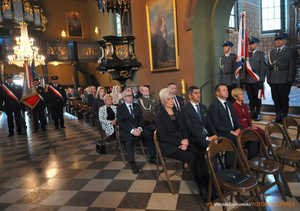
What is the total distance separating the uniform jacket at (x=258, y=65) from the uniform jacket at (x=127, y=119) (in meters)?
2.52

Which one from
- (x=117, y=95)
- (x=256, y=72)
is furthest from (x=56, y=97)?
(x=256, y=72)

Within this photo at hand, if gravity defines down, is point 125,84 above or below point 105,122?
above

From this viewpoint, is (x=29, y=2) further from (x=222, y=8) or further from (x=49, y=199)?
(x=49, y=199)

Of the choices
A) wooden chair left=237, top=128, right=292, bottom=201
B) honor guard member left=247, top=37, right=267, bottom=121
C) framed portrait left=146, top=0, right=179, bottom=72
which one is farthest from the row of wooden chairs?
framed portrait left=146, top=0, right=179, bottom=72

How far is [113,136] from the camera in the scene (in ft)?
14.7

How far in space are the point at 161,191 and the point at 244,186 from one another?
1.18 m

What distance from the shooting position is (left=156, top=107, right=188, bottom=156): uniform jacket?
9.28 ft

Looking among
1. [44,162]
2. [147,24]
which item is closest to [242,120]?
[44,162]

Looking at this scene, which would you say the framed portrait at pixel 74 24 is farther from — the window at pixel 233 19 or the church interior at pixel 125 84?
the window at pixel 233 19

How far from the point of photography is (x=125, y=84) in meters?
8.44

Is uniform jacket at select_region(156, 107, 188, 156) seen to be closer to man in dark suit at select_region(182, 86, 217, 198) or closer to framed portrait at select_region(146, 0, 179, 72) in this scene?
man in dark suit at select_region(182, 86, 217, 198)

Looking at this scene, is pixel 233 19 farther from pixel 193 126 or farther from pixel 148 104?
pixel 193 126

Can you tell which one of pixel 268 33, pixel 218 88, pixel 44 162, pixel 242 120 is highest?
pixel 268 33

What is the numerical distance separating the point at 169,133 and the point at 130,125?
102 centimetres
